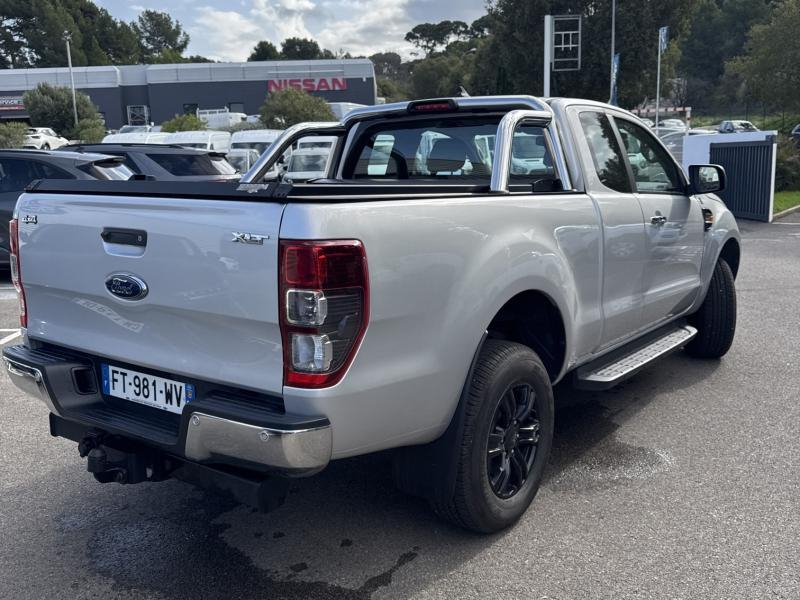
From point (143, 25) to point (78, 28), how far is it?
30.6 m

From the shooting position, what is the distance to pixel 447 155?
432cm

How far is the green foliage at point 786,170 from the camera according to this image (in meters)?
19.6

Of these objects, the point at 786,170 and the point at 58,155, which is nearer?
the point at 58,155

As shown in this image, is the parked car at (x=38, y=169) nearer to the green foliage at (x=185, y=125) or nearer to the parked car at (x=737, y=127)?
the green foliage at (x=185, y=125)

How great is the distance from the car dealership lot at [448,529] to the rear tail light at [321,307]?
993 millimetres

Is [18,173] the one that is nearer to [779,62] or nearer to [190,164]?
[190,164]

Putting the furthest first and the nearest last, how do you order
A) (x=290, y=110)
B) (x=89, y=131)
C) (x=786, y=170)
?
(x=89, y=131) → (x=290, y=110) → (x=786, y=170)

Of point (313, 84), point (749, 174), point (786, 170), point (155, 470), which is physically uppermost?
point (313, 84)

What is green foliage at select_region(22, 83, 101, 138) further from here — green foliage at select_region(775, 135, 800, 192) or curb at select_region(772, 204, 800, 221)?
curb at select_region(772, 204, 800, 221)

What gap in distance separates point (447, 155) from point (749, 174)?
14102mm

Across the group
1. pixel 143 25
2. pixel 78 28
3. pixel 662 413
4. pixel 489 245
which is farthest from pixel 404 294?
pixel 143 25

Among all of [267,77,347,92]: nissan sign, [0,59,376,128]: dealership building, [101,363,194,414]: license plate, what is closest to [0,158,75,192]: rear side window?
[101,363,194,414]: license plate

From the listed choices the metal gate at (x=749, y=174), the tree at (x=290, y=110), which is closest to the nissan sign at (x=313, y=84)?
the tree at (x=290, y=110)

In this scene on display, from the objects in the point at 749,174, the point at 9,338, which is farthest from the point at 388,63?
the point at 9,338
